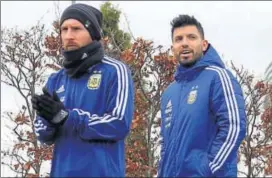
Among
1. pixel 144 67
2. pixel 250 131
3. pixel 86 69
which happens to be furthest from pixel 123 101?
pixel 250 131

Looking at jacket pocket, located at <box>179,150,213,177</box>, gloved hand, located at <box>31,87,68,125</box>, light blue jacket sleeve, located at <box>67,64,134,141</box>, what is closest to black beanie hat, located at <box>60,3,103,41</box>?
light blue jacket sleeve, located at <box>67,64,134,141</box>

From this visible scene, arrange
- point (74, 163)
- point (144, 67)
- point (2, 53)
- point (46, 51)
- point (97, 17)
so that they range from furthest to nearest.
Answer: point (2, 53) → point (46, 51) → point (144, 67) → point (97, 17) → point (74, 163)

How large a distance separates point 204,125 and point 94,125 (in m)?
0.66

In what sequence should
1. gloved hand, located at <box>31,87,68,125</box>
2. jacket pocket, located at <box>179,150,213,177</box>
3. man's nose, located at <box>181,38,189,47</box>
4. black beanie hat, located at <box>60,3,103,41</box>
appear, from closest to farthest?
gloved hand, located at <box>31,87,68,125</box> → jacket pocket, located at <box>179,150,213,177</box> → black beanie hat, located at <box>60,3,103,41</box> → man's nose, located at <box>181,38,189,47</box>

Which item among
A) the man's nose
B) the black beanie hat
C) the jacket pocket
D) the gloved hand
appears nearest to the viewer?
the gloved hand

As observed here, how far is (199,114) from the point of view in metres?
3.44

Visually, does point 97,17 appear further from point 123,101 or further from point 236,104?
point 236,104

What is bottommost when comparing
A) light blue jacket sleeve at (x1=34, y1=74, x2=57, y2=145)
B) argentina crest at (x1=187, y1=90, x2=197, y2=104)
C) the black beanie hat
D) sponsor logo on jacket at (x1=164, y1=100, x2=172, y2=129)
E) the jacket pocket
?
the jacket pocket

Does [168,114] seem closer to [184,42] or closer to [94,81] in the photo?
[184,42]

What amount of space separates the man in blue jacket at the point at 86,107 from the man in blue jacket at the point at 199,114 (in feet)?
1.14

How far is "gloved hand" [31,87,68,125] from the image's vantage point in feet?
10.2

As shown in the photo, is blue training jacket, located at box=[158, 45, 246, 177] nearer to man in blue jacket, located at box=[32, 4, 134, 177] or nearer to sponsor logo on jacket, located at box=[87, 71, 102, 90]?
man in blue jacket, located at box=[32, 4, 134, 177]

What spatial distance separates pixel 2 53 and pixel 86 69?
714 cm

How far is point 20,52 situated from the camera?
32.9ft
